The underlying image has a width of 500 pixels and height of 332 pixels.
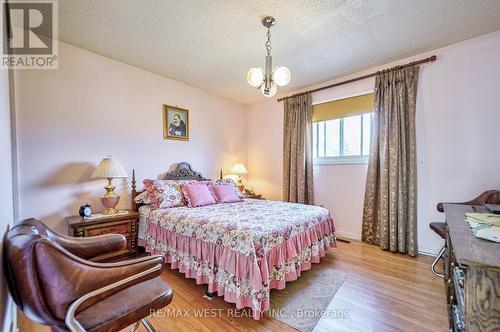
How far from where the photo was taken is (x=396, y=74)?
9.56 feet

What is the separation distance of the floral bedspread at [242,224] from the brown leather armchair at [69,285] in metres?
0.69

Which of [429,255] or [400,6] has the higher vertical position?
[400,6]

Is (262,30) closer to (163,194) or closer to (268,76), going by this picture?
(268,76)

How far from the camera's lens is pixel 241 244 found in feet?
5.60

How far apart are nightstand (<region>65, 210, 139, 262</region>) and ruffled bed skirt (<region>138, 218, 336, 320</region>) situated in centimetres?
21

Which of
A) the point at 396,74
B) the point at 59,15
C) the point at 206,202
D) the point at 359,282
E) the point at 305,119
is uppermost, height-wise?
the point at 59,15

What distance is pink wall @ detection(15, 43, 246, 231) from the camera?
7.43 ft

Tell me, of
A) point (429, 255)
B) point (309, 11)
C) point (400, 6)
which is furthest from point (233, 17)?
point (429, 255)

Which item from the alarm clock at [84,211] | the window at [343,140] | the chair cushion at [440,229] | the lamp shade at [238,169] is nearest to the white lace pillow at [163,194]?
Result: the alarm clock at [84,211]

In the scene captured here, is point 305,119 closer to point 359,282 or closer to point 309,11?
point 309,11

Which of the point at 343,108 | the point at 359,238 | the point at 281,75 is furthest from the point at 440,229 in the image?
the point at 281,75

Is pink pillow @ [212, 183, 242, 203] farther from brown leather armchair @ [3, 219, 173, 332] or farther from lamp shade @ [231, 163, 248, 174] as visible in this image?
A: brown leather armchair @ [3, 219, 173, 332]

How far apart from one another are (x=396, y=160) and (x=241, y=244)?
2.46 metres

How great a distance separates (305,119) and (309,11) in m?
1.97
